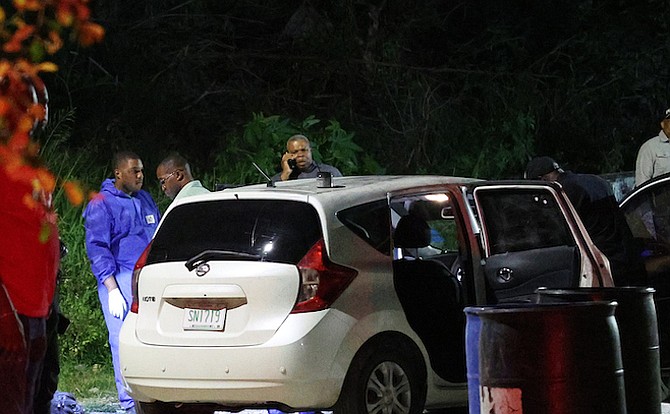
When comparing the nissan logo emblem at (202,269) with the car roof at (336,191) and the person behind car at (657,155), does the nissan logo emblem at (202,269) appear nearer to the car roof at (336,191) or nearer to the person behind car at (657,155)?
the car roof at (336,191)

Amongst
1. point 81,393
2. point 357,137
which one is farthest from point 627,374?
point 357,137

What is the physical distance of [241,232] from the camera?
8.47 meters

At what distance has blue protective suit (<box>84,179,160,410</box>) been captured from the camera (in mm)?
10688

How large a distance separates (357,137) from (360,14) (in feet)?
10.8

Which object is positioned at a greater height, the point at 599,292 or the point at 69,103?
the point at 69,103

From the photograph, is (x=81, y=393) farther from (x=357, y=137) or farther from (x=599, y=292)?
(x=357, y=137)

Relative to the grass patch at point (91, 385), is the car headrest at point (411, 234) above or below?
above

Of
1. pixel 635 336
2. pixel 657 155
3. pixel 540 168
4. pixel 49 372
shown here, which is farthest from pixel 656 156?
pixel 49 372

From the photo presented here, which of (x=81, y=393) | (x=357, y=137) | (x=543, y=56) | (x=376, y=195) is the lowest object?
(x=81, y=393)

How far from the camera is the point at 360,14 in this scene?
945 inches

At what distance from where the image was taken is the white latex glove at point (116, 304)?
34.7 ft

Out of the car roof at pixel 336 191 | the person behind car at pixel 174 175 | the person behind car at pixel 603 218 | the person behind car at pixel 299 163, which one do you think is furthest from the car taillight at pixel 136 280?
the person behind car at pixel 299 163

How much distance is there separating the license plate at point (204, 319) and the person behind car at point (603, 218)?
313 cm

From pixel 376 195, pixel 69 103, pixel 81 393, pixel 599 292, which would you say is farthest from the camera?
pixel 69 103
